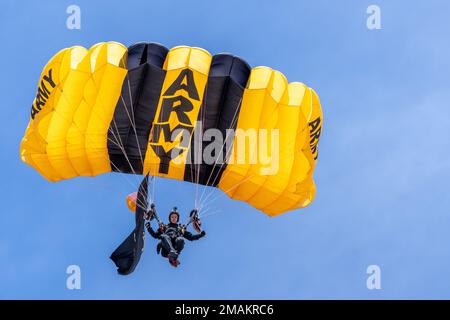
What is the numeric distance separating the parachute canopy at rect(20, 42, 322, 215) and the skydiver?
3.71 ft

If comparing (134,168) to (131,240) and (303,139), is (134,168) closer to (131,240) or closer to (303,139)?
(131,240)

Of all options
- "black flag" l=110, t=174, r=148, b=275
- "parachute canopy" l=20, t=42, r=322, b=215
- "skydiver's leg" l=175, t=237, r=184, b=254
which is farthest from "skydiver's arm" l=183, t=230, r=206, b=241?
"parachute canopy" l=20, t=42, r=322, b=215

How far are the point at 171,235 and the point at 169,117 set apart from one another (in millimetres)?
2789

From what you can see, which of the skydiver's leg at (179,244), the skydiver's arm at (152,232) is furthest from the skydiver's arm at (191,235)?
the skydiver's arm at (152,232)

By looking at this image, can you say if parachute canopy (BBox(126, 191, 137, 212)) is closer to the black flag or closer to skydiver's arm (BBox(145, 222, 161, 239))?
the black flag

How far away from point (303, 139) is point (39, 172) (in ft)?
21.3

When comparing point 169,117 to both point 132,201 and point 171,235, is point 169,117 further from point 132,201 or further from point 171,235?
point 171,235

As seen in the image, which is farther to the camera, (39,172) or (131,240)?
(39,172)

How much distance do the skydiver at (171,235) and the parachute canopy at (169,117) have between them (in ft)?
3.71

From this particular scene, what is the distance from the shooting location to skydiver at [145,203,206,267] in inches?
810

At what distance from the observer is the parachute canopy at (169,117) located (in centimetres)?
2144

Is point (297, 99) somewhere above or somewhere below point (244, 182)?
above

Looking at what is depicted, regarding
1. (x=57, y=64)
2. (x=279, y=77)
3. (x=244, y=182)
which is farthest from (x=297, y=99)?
(x=57, y=64)

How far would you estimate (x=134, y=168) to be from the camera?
72.0 ft
